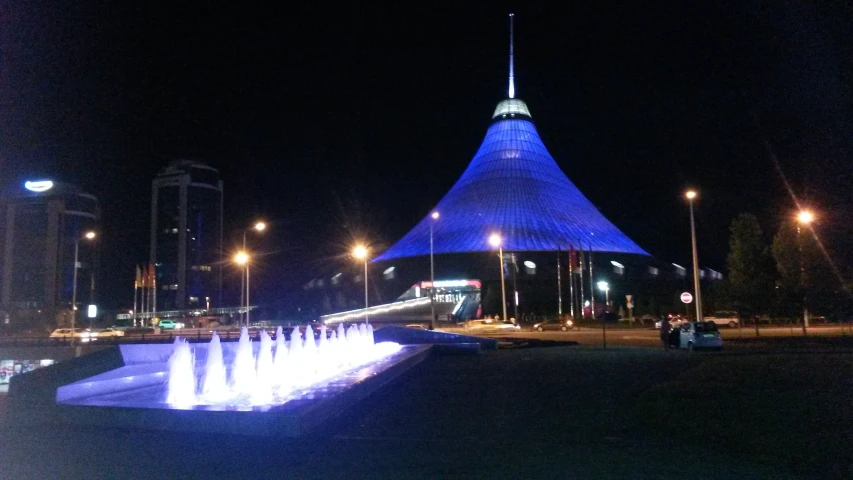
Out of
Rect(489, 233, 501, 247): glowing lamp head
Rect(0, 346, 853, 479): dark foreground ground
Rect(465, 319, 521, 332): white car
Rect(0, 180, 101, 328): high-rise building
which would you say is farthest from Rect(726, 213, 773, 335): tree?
Rect(0, 180, 101, 328): high-rise building

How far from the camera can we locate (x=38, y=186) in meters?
62.3

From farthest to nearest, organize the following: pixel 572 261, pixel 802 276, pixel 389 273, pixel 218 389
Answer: pixel 389 273 → pixel 572 261 → pixel 802 276 → pixel 218 389


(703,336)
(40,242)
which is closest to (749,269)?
(703,336)

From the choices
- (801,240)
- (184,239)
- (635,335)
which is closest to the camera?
(801,240)

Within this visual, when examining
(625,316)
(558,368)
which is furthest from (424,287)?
(558,368)

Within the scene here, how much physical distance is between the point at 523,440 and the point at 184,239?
3042 inches

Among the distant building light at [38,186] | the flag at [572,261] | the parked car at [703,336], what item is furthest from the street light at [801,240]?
the distant building light at [38,186]

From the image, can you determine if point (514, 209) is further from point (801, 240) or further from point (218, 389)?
point (218, 389)

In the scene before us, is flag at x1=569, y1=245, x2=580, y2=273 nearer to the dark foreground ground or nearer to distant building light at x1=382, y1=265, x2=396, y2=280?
distant building light at x1=382, y1=265, x2=396, y2=280

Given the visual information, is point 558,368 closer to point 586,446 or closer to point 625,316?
point 586,446

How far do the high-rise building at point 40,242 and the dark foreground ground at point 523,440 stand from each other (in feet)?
181

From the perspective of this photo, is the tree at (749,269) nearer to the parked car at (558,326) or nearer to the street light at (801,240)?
the street light at (801,240)

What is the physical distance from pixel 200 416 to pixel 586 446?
166 inches

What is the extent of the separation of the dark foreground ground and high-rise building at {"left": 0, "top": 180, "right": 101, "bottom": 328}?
5505 centimetres
